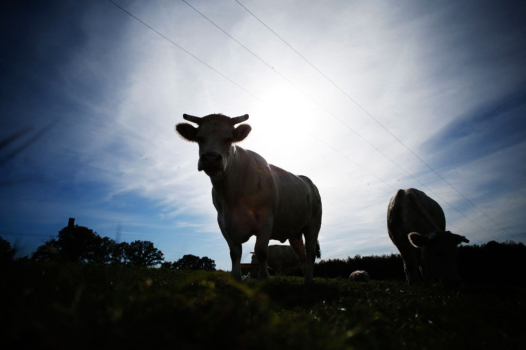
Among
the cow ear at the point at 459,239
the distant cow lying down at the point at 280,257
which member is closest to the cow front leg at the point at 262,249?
the cow ear at the point at 459,239

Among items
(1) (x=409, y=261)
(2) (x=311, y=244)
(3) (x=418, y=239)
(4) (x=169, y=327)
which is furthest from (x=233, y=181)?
(1) (x=409, y=261)

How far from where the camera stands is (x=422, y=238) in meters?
6.37

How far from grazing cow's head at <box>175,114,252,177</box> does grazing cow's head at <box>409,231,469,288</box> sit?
16.6 ft

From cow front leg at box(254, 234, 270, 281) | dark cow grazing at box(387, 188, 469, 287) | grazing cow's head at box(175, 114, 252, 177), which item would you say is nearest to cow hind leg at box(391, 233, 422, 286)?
dark cow grazing at box(387, 188, 469, 287)

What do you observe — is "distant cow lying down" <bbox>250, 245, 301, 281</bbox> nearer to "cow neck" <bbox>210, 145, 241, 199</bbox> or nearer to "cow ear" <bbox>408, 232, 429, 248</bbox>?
"cow ear" <bbox>408, 232, 429, 248</bbox>

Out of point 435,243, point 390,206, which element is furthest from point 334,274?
point 435,243

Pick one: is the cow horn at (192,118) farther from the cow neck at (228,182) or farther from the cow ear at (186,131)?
the cow neck at (228,182)

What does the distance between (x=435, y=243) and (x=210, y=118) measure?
19.9ft

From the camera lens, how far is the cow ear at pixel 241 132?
206 inches

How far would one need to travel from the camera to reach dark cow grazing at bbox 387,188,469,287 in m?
6.04

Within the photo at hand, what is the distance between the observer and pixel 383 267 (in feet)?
78.1

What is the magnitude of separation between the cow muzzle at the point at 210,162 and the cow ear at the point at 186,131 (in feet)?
4.19

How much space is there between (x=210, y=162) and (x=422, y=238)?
5.57 meters

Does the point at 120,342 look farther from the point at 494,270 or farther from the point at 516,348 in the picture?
the point at 494,270
